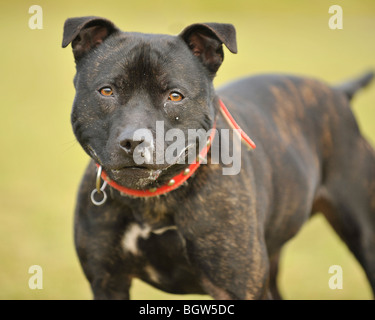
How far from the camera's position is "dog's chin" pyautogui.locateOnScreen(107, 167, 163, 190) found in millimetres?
3348

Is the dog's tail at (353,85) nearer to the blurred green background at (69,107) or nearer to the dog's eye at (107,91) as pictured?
the blurred green background at (69,107)

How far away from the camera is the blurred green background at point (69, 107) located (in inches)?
264

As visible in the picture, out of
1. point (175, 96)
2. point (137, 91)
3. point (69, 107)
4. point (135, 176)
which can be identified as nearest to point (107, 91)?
point (137, 91)

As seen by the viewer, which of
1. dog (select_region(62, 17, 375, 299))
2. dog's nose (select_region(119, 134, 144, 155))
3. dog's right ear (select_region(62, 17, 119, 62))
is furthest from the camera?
dog's right ear (select_region(62, 17, 119, 62))

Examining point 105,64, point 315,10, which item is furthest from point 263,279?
point 315,10

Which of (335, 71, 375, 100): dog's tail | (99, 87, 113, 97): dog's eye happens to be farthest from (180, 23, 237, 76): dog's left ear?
(335, 71, 375, 100): dog's tail

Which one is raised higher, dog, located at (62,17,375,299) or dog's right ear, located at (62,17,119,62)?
dog's right ear, located at (62,17,119,62)

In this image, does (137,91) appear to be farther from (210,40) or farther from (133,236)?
(133,236)

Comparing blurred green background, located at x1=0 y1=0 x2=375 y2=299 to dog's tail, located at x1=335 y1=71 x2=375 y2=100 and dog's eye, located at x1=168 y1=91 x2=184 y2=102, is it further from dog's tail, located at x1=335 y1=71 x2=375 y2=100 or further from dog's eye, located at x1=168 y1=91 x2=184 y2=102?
dog's tail, located at x1=335 y1=71 x2=375 y2=100

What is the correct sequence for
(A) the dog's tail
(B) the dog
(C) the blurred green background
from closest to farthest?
(B) the dog
(A) the dog's tail
(C) the blurred green background

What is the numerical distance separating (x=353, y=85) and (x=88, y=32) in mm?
2976

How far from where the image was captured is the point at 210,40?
12.3ft

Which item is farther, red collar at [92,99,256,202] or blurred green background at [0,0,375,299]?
blurred green background at [0,0,375,299]

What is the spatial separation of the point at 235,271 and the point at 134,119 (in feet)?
3.76
